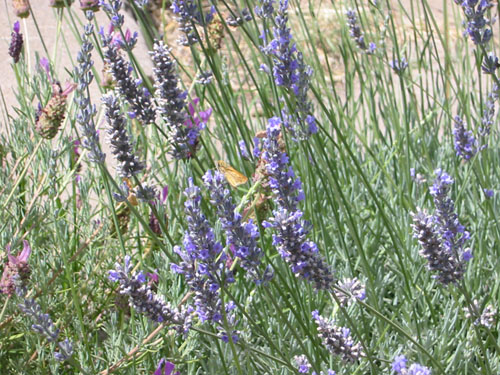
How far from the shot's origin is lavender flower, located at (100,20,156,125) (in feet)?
4.25

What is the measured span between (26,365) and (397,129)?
1.34 metres

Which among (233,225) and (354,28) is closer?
(233,225)

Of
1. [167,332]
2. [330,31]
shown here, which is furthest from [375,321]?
[330,31]

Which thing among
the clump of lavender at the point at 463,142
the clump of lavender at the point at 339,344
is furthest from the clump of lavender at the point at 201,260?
the clump of lavender at the point at 463,142

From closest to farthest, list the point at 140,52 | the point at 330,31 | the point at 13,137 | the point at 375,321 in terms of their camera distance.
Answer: the point at 375,321
the point at 13,137
the point at 140,52
the point at 330,31

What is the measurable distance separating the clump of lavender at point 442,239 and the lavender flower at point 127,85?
0.55m

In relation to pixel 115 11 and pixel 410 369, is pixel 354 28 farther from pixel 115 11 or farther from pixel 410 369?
pixel 410 369

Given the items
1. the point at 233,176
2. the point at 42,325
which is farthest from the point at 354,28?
the point at 42,325

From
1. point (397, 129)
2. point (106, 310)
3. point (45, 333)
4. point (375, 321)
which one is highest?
point (45, 333)

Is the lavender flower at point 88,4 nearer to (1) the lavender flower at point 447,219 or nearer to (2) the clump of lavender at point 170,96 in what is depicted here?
(2) the clump of lavender at point 170,96

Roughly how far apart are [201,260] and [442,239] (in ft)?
1.33

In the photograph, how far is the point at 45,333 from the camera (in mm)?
1088

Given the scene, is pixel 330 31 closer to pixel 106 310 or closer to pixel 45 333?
pixel 106 310

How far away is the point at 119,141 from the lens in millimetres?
1253
